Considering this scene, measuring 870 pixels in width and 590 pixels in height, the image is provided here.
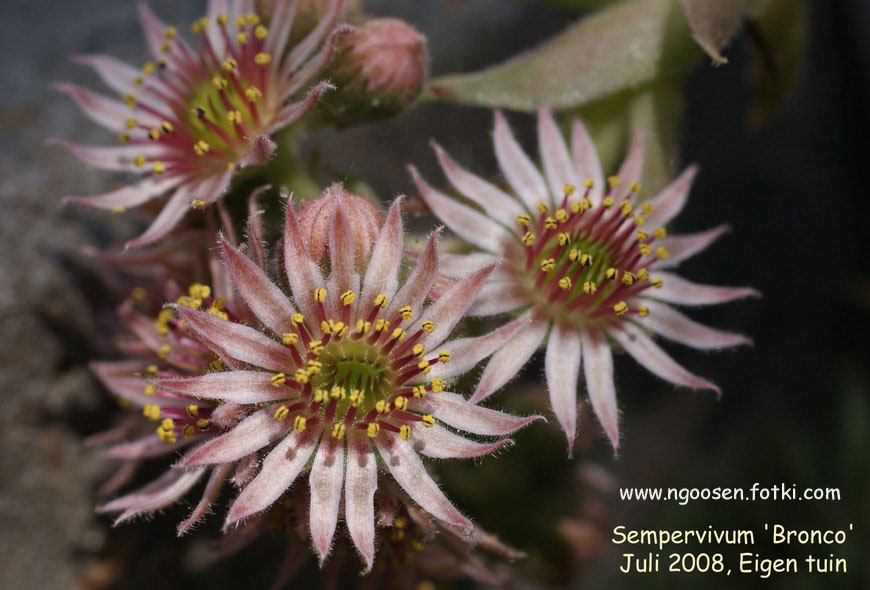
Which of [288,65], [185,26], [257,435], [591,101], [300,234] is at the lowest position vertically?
[257,435]

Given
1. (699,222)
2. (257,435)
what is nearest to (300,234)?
(257,435)

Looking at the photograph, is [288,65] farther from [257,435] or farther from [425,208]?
[257,435]

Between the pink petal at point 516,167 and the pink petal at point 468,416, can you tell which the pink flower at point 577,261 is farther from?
the pink petal at point 468,416

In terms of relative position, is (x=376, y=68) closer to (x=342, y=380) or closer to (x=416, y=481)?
(x=342, y=380)

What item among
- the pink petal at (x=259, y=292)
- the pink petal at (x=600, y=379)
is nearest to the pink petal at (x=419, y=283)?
the pink petal at (x=259, y=292)

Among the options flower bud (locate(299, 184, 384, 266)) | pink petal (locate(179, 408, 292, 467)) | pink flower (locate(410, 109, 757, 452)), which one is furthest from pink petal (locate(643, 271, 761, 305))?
pink petal (locate(179, 408, 292, 467))

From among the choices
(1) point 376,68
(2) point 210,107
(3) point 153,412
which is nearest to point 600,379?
(1) point 376,68
